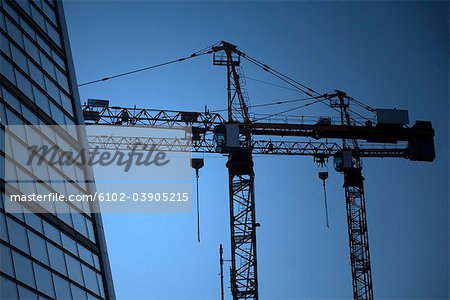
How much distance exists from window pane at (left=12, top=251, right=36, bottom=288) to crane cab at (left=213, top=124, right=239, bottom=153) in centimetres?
3685

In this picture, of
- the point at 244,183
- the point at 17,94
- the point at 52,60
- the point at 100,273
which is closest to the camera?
the point at 17,94

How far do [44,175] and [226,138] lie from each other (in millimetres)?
32335

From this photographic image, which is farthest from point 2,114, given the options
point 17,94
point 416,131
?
point 416,131

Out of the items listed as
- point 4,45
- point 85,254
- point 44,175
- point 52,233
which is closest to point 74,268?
point 85,254

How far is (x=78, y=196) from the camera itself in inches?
1399

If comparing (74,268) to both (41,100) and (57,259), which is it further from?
(41,100)

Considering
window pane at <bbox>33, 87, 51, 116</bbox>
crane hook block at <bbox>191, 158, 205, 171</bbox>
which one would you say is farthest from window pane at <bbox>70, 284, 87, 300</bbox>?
crane hook block at <bbox>191, 158, 205, 171</bbox>

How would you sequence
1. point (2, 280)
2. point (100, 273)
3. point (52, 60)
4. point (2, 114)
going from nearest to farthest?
point (2, 280)
point (2, 114)
point (100, 273)
point (52, 60)

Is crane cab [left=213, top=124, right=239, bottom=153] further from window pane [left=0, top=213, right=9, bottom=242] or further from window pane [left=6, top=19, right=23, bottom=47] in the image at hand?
window pane [left=0, top=213, right=9, bottom=242]

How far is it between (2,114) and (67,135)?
8.79 m

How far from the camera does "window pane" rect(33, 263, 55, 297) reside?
26.9m

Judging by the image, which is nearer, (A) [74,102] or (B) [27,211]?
(B) [27,211]

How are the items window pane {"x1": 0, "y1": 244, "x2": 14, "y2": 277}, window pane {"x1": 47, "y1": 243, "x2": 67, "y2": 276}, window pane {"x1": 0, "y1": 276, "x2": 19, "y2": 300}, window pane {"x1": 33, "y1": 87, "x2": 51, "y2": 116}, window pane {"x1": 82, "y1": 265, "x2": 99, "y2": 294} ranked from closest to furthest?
window pane {"x1": 0, "y1": 276, "x2": 19, "y2": 300} → window pane {"x1": 0, "y1": 244, "x2": 14, "y2": 277} → window pane {"x1": 47, "y1": 243, "x2": 67, "y2": 276} → window pane {"x1": 82, "y1": 265, "x2": 99, "y2": 294} → window pane {"x1": 33, "y1": 87, "x2": 51, "y2": 116}

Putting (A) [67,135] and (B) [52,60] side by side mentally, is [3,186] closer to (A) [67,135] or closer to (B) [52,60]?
(A) [67,135]
